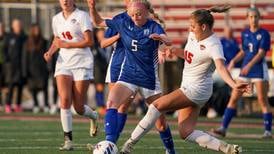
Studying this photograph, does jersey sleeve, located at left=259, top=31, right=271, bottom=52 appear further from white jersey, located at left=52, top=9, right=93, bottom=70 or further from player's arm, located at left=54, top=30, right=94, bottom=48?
player's arm, located at left=54, top=30, right=94, bottom=48

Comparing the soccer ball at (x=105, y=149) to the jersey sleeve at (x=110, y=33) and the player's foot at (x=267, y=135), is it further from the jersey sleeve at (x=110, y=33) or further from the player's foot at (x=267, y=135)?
the player's foot at (x=267, y=135)

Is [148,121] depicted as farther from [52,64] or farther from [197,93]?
[52,64]

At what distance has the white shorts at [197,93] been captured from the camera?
1238 cm

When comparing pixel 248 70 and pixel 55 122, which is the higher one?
pixel 248 70

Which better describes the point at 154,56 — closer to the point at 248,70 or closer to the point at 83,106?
the point at 83,106

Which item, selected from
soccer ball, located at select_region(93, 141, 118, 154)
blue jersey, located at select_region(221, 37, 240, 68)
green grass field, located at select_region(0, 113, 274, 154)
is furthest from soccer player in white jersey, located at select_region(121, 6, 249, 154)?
blue jersey, located at select_region(221, 37, 240, 68)

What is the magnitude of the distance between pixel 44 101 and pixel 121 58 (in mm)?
12528

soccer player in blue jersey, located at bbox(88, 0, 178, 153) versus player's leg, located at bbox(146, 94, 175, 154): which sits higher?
soccer player in blue jersey, located at bbox(88, 0, 178, 153)

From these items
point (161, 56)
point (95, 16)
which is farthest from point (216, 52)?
point (95, 16)

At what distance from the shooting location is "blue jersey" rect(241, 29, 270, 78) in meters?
18.2

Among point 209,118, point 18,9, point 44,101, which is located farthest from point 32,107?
point 209,118

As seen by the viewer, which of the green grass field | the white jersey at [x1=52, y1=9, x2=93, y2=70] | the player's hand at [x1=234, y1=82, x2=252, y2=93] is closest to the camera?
the player's hand at [x1=234, y1=82, x2=252, y2=93]

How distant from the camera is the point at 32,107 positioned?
2733cm

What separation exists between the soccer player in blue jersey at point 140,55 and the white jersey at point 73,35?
1.83 meters
